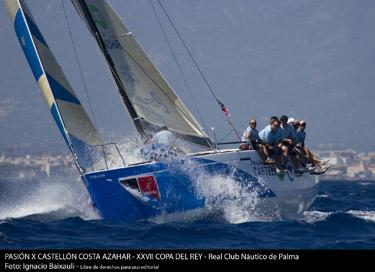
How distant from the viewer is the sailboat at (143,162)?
13.1 metres

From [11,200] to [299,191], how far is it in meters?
6.74

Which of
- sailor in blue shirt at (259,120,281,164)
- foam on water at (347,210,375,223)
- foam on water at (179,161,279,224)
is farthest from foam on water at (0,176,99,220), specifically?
foam on water at (347,210,375,223)

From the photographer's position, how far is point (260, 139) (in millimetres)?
14258

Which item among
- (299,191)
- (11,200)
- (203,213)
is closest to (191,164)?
→ (203,213)

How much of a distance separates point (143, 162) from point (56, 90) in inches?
82.9

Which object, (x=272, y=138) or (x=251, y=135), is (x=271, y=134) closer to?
(x=272, y=138)

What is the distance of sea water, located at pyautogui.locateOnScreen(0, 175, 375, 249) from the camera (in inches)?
430

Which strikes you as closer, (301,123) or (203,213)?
(203,213)

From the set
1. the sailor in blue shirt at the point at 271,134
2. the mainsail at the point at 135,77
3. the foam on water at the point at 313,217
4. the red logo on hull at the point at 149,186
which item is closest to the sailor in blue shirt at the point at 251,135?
the sailor in blue shirt at the point at 271,134

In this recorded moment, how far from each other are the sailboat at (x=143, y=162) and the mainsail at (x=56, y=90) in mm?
17
